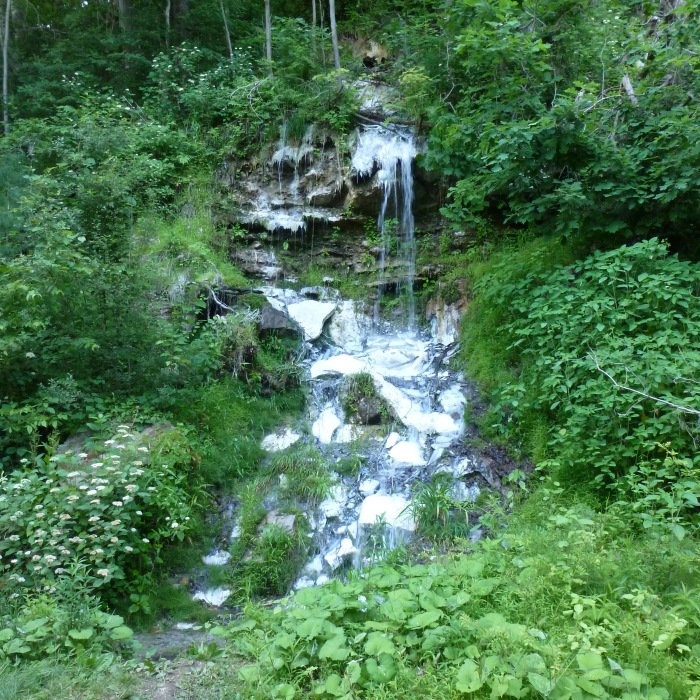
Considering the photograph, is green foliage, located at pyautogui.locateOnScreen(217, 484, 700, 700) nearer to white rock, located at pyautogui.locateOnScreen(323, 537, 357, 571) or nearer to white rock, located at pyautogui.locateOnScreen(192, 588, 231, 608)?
white rock, located at pyautogui.locateOnScreen(192, 588, 231, 608)

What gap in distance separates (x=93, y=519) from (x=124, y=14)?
13681 mm

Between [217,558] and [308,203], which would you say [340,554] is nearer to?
[217,558]

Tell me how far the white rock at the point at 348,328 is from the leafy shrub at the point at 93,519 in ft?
13.4

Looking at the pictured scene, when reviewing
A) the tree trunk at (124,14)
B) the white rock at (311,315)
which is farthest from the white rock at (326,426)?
the tree trunk at (124,14)

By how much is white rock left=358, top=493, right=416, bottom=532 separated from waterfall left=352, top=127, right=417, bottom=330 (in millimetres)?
4803

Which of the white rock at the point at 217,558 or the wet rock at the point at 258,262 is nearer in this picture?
the white rock at the point at 217,558

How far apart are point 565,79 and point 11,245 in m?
7.41

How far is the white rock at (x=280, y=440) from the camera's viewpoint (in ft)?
22.5

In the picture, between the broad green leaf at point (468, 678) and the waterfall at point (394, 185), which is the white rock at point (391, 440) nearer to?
the waterfall at point (394, 185)

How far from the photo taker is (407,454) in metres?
6.58

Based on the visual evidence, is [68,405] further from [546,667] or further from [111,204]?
[546,667]

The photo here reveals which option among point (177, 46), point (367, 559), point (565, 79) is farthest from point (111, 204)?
point (177, 46)

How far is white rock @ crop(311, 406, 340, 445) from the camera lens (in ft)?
23.2

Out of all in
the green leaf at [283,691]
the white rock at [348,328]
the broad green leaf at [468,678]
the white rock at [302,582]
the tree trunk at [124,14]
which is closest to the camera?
the broad green leaf at [468,678]
